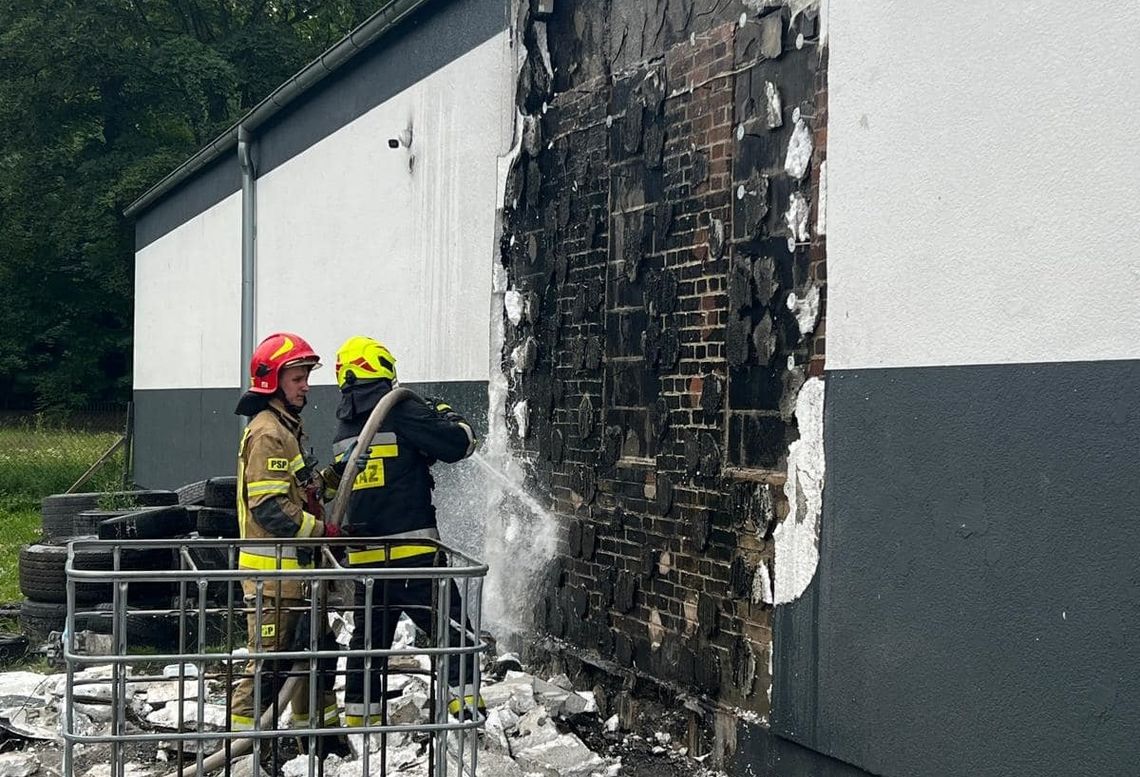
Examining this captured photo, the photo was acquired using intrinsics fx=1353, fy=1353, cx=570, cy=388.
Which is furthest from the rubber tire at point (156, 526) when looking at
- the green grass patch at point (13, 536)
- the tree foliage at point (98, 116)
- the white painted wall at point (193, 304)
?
the tree foliage at point (98, 116)

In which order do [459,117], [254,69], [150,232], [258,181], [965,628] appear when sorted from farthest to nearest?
1. [254,69]
2. [150,232]
3. [258,181]
4. [459,117]
5. [965,628]

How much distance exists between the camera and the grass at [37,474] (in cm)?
1742

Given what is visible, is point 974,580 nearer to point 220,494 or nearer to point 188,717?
point 188,717

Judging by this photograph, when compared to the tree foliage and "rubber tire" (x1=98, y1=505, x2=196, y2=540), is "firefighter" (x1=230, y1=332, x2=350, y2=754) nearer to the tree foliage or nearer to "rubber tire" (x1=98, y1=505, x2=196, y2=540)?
"rubber tire" (x1=98, y1=505, x2=196, y2=540)

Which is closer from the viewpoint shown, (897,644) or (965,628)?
(965,628)

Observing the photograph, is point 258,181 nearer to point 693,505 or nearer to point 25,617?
point 25,617

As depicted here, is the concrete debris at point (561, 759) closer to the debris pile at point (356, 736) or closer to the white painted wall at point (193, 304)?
the debris pile at point (356, 736)

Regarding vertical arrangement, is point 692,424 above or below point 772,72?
below

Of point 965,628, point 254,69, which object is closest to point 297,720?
point 965,628

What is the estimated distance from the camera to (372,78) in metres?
11.4

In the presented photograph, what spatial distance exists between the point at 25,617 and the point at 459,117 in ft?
15.5

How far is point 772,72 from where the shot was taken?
20.1ft

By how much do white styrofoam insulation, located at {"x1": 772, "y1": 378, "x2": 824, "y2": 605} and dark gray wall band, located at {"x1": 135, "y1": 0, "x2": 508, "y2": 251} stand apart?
4155 mm

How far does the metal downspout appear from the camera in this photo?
14.6m
